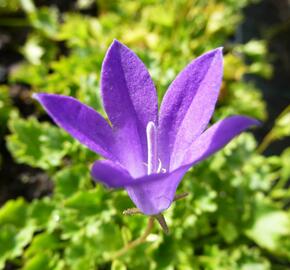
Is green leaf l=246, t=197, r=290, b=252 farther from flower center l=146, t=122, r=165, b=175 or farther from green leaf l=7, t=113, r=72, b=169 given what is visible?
flower center l=146, t=122, r=165, b=175

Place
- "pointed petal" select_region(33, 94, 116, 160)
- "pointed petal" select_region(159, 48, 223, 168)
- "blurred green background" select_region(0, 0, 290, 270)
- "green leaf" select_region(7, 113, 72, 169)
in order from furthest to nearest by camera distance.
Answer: "green leaf" select_region(7, 113, 72, 169) < "blurred green background" select_region(0, 0, 290, 270) < "pointed petal" select_region(159, 48, 223, 168) < "pointed petal" select_region(33, 94, 116, 160)

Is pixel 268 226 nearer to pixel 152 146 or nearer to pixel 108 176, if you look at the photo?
pixel 152 146

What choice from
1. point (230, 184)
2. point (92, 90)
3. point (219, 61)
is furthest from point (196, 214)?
point (219, 61)

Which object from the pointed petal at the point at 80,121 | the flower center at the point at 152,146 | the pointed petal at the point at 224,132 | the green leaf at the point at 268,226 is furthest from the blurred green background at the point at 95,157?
the pointed petal at the point at 224,132

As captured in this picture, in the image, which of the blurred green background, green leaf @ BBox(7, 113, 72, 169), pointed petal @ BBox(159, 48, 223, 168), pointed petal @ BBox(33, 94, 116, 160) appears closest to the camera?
pointed petal @ BBox(33, 94, 116, 160)

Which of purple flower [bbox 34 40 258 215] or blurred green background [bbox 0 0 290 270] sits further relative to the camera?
blurred green background [bbox 0 0 290 270]

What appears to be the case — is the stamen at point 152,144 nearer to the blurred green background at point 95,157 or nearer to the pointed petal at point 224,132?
the pointed petal at point 224,132

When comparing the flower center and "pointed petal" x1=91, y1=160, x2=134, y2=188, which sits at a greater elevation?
the flower center

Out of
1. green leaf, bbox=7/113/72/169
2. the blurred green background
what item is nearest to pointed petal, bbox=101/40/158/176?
the blurred green background
